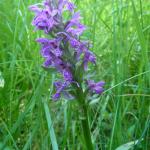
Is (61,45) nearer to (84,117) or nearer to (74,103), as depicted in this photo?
(84,117)

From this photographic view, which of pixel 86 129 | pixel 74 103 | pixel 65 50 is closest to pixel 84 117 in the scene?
pixel 86 129

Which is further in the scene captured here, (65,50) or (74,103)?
(74,103)

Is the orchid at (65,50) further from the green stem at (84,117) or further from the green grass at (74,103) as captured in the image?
the green grass at (74,103)

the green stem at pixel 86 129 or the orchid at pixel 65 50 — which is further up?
the orchid at pixel 65 50

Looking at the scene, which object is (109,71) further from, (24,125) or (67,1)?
(67,1)

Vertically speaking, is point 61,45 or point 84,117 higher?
point 61,45

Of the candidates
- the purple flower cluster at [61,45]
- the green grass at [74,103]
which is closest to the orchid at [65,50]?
the purple flower cluster at [61,45]

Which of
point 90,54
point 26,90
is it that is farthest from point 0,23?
point 90,54

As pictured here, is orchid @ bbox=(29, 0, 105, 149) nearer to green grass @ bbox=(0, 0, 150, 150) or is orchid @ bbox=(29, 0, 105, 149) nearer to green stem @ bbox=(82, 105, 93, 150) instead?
green stem @ bbox=(82, 105, 93, 150)
